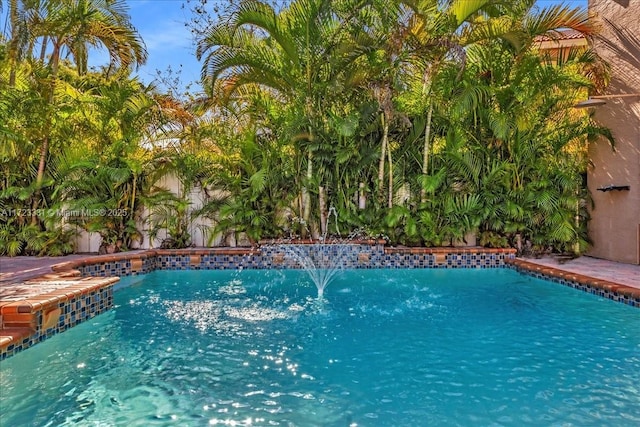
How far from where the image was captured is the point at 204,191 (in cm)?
887

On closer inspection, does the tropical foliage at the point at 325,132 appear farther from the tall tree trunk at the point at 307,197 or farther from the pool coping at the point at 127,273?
the pool coping at the point at 127,273

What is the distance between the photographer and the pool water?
8.35ft

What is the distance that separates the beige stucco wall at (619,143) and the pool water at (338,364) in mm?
2558

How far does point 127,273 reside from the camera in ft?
23.1

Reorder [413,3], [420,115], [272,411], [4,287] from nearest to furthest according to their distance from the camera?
[272,411]
[4,287]
[413,3]
[420,115]

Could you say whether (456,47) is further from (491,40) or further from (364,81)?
(364,81)

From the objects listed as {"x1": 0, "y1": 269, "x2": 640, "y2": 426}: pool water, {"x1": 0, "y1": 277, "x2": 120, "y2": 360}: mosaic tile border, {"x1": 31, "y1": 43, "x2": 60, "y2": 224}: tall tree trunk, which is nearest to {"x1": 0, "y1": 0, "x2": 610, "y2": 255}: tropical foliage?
{"x1": 31, "y1": 43, "x2": 60, "y2": 224}: tall tree trunk

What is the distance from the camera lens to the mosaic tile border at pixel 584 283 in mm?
4824

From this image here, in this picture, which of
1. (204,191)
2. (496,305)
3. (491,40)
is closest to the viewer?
(496,305)

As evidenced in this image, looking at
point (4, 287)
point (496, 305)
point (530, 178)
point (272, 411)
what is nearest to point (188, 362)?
point (272, 411)

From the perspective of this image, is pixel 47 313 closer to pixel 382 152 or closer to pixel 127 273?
pixel 127 273

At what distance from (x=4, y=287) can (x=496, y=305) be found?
536 cm

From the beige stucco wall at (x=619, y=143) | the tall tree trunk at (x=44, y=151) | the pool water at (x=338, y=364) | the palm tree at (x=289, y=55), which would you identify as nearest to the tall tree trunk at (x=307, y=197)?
the palm tree at (x=289, y=55)

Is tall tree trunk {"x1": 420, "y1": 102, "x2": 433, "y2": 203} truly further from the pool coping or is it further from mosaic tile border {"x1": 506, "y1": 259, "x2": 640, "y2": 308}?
mosaic tile border {"x1": 506, "y1": 259, "x2": 640, "y2": 308}
